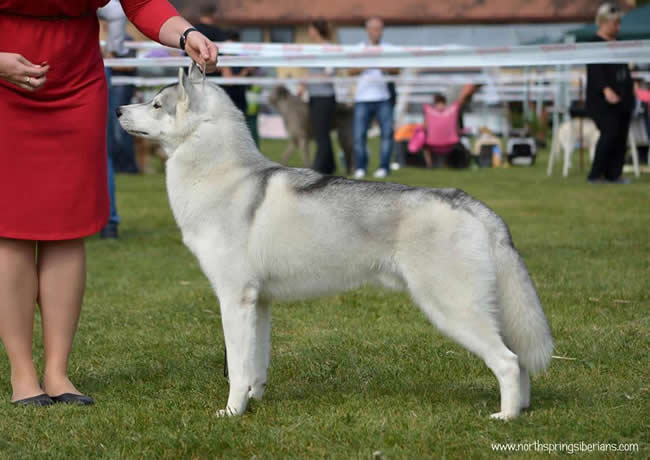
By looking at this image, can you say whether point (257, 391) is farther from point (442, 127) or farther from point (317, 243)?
point (442, 127)

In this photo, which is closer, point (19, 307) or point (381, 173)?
point (19, 307)

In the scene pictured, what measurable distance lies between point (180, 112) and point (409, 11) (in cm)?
3307

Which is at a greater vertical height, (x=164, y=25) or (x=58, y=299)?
(x=164, y=25)

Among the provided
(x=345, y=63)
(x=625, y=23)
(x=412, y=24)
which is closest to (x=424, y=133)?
(x=625, y=23)

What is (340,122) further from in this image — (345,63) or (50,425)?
(50,425)

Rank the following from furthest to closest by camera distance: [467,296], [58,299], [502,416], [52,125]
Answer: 1. [58,299]
2. [52,125]
3. [502,416]
4. [467,296]

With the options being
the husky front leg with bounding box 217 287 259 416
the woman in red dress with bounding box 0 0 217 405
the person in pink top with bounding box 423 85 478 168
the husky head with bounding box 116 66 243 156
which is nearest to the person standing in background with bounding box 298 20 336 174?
the person in pink top with bounding box 423 85 478 168

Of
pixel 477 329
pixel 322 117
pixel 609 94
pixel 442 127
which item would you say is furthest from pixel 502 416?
pixel 442 127

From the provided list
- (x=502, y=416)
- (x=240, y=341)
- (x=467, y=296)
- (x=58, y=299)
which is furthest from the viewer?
(x=58, y=299)

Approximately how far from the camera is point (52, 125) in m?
3.66

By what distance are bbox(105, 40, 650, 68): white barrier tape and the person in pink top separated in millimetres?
10882

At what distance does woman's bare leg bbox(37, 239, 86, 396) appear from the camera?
387 cm

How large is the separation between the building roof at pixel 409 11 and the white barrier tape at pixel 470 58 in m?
29.6

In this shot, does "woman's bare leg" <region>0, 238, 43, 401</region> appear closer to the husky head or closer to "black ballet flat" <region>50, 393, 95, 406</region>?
"black ballet flat" <region>50, 393, 95, 406</region>
